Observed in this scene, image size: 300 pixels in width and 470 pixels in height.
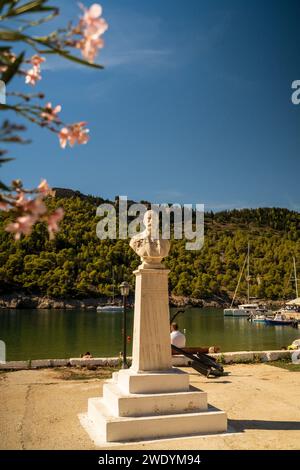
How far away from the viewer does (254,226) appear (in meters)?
166

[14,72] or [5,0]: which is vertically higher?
[5,0]

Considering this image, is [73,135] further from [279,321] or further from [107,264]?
[107,264]

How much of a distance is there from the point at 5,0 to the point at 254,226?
555ft

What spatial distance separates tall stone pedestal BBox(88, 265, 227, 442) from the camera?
5886mm

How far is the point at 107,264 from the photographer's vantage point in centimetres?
10825

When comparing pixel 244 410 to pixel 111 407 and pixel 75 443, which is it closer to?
pixel 111 407

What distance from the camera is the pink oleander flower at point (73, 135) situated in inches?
74.4

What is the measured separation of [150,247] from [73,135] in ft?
16.8

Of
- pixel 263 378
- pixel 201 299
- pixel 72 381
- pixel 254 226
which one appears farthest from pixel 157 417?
pixel 254 226

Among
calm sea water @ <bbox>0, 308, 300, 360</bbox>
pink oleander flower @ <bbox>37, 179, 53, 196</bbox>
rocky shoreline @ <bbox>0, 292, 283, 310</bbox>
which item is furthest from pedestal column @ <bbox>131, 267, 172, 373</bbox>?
rocky shoreline @ <bbox>0, 292, 283, 310</bbox>

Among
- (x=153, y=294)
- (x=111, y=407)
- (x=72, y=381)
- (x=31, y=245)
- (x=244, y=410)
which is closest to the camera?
Result: (x=111, y=407)

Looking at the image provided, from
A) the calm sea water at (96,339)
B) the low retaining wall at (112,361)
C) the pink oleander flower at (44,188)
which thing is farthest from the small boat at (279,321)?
the pink oleander flower at (44,188)

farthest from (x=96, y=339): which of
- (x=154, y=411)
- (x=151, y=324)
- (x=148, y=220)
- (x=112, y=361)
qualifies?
(x=154, y=411)

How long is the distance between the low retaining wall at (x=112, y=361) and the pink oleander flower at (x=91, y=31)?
11.1 metres
